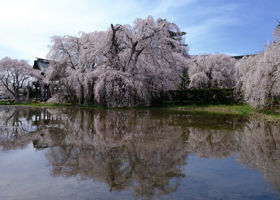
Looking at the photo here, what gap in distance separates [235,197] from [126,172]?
5.56ft

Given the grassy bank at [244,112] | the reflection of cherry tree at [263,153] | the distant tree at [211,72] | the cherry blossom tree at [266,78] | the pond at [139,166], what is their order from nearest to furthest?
the pond at [139,166]
the reflection of cherry tree at [263,153]
the grassy bank at [244,112]
the cherry blossom tree at [266,78]
the distant tree at [211,72]

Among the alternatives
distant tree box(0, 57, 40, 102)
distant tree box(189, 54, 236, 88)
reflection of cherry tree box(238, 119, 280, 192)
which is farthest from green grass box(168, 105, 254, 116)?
distant tree box(0, 57, 40, 102)

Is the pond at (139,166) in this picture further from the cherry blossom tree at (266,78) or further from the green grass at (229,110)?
the green grass at (229,110)

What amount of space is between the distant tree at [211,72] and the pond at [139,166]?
20.0 meters

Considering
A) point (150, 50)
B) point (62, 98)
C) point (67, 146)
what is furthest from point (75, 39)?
point (67, 146)

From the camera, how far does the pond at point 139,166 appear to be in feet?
10.3

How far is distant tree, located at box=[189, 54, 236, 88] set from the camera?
86.7ft

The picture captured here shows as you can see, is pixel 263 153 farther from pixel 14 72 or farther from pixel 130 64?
pixel 14 72

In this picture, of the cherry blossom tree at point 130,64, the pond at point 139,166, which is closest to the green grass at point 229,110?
the cherry blossom tree at point 130,64

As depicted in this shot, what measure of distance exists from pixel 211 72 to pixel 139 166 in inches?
978

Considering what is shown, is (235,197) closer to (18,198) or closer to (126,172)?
(126,172)

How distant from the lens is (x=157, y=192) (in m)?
3.17

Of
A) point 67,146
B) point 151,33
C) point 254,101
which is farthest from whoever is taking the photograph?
point 151,33

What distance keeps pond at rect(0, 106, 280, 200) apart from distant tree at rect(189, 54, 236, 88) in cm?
1995
